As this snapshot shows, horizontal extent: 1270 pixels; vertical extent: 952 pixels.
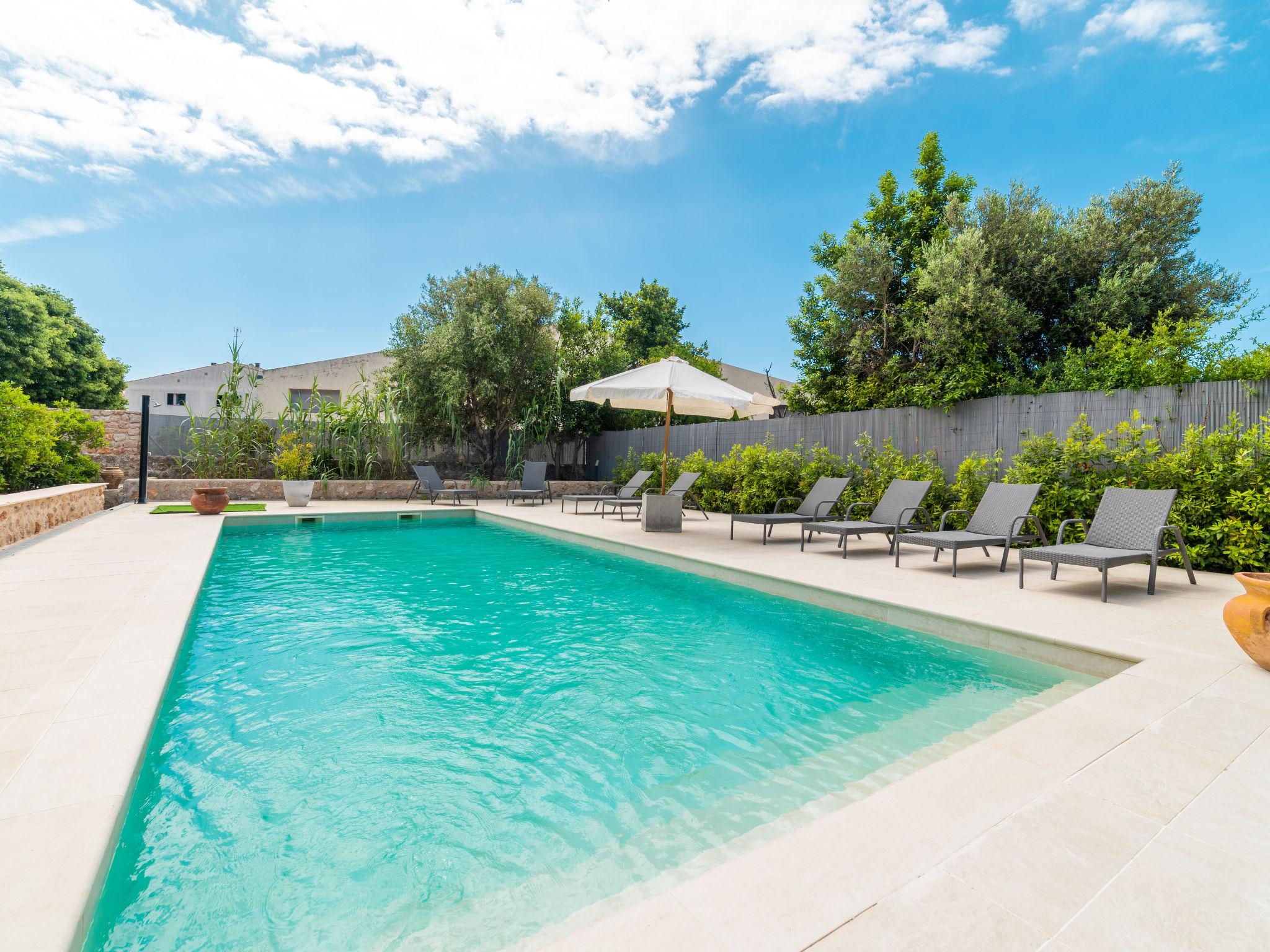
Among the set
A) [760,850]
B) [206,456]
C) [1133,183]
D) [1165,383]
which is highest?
[1133,183]

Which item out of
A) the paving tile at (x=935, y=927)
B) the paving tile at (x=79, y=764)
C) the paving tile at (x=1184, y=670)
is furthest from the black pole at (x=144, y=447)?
the paving tile at (x=1184, y=670)

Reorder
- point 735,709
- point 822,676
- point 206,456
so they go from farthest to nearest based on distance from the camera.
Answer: point 206,456 < point 822,676 < point 735,709

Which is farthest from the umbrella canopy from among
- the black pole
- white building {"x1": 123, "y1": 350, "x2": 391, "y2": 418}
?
white building {"x1": 123, "y1": 350, "x2": 391, "y2": 418}

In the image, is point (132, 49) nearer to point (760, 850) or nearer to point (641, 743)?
point (641, 743)

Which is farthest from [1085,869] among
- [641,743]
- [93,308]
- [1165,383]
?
[93,308]

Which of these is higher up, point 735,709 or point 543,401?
point 543,401

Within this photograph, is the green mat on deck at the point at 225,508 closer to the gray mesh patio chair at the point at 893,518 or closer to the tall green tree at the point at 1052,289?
the gray mesh patio chair at the point at 893,518

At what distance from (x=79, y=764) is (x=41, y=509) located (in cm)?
674

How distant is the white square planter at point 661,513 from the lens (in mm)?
8297

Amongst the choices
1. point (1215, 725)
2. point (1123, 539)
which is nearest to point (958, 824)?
point (1215, 725)

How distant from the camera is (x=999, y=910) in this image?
1.26 meters

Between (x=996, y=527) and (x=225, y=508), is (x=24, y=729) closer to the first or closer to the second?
(x=996, y=527)

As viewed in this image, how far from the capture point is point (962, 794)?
1768 mm

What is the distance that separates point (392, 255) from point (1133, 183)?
16.7 meters
